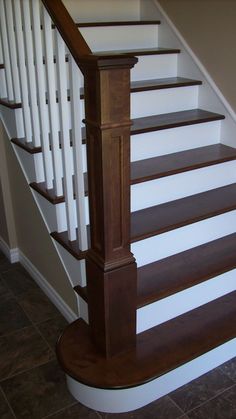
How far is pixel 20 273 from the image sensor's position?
2893mm

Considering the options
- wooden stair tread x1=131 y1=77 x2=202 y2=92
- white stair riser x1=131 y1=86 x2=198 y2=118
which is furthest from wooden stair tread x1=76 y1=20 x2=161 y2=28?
white stair riser x1=131 y1=86 x2=198 y2=118

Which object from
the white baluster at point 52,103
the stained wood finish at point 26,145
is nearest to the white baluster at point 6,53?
the stained wood finish at point 26,145

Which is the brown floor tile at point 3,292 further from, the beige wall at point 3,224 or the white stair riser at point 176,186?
the white stair riser at point 176,186

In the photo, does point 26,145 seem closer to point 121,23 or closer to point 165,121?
point 165,121

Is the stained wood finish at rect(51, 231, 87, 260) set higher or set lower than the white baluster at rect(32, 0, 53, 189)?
lower

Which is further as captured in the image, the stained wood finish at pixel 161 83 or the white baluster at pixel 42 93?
the stained wood finish at pixel 161 83

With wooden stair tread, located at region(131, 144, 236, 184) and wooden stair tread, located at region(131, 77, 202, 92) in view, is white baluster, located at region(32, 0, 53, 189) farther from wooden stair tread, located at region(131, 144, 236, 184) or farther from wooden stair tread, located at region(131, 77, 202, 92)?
wooden stair tread, located at region(131, 77, 202, 92)

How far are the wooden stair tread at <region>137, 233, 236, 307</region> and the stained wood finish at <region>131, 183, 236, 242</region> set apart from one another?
18cm

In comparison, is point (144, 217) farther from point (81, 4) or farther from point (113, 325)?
point (81, 4)

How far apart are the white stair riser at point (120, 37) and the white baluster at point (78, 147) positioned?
1128mm

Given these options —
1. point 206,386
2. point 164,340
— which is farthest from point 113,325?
point 206,386

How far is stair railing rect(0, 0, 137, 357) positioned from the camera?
4.88 feet

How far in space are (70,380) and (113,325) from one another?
330 mm

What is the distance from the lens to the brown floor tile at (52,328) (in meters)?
2.28
